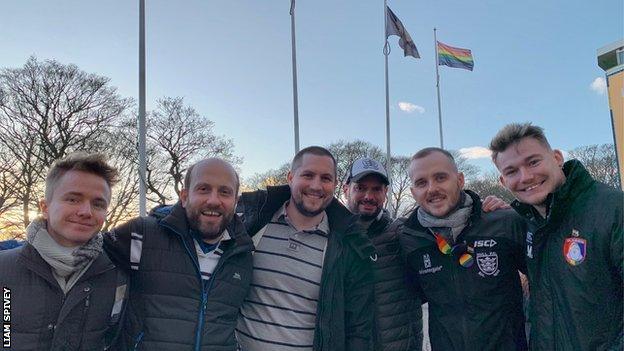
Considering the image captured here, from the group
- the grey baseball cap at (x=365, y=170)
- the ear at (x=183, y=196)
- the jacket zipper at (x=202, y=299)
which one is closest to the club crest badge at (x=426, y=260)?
the grey baseball cap at (x=365, y=170)

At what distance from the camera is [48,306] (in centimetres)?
204

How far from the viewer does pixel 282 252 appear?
2.87m

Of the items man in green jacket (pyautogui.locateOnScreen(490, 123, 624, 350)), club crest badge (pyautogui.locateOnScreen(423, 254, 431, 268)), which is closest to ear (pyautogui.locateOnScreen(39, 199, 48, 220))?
club crest badge (pyautogui.locateOnScreen(423, 254, 431, 268))

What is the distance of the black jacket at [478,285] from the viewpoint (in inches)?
102

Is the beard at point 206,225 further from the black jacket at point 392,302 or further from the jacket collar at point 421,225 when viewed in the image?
the jacket collar at point 421,225

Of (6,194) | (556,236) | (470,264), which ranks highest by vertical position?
(6,194)

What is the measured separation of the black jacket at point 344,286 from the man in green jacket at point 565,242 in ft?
3.34

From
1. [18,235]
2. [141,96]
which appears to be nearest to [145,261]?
[141,96]

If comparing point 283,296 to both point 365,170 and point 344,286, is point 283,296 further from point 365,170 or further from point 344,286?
point 365,170

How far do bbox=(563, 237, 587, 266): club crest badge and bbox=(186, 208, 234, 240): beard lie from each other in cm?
197

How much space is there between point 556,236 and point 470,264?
0.59 m

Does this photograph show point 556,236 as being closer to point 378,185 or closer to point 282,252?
point 378,185

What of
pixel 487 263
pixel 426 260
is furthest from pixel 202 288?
pixel 487 263

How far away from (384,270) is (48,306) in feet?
6.82
